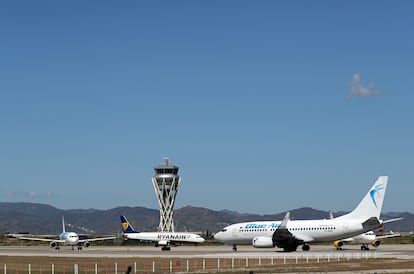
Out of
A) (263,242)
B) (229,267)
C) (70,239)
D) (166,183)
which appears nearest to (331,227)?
(263,242)

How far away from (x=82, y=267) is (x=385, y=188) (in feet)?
153

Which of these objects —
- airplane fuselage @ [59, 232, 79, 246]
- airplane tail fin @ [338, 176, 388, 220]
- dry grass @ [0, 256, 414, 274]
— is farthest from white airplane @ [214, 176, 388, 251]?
airplane fuselage @ [59, 232, 79, 246]

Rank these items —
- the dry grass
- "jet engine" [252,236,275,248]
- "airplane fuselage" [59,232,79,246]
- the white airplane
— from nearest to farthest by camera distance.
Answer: the dry grass → the white airplane → "jet engine" [252,236,275,248] → "airplane fuselage" [59,232,79,246]

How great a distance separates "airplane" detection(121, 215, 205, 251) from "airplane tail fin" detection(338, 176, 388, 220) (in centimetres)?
3591

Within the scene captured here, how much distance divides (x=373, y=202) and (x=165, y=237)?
47.9 metres

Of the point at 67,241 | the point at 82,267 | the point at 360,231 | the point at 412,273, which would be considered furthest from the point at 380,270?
the point at 67,241

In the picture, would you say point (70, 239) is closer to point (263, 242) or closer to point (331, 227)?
point (263, 242)

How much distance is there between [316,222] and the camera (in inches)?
3949

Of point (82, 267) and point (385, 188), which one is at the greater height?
point (385, 188)

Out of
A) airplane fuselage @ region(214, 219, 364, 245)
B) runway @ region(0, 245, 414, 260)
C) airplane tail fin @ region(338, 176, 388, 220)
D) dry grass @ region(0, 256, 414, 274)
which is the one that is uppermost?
airplane tail fin @ region(338, 176, 388, 220)

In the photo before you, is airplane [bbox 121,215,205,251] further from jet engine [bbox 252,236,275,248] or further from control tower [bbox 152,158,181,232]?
control tower [bbox 152,158,181,232]

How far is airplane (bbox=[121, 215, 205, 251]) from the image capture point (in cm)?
13109

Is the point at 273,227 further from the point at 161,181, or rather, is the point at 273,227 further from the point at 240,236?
the point at 161,181

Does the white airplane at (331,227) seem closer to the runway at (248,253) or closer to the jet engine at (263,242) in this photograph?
the jet engine at (263,242)
